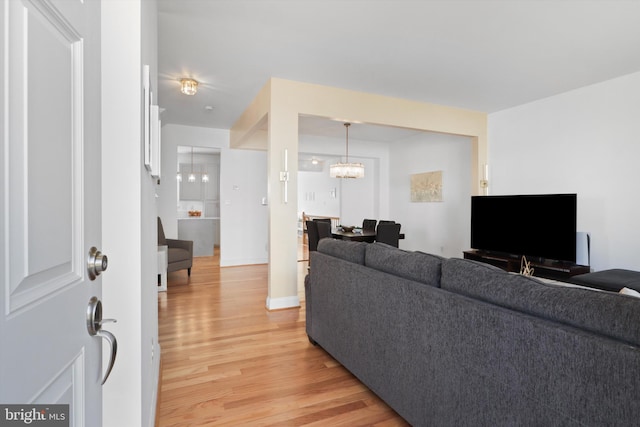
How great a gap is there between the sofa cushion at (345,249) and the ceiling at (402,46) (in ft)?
6.10

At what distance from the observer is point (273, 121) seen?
379cm

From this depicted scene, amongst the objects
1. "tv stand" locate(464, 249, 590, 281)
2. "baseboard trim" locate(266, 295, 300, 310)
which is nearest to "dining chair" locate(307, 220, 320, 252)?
"baseboard trim" locate(266, 295, 300, 310)

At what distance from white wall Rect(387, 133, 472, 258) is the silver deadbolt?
6.07 m

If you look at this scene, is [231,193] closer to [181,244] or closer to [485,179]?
[181,244]

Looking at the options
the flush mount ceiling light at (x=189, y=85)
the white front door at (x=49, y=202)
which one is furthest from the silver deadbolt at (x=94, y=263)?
the flush mount ceiling light at (x=189, y=85)

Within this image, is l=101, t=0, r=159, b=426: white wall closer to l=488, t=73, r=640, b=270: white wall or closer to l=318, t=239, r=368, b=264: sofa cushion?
l=318, t=239, r=368, b=264: sofa cushion

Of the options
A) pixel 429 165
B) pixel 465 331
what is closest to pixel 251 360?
pixel 465 331

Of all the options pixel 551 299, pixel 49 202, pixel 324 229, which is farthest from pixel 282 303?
pixel 49 202

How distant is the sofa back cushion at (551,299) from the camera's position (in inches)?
37.2

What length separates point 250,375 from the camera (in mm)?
2266

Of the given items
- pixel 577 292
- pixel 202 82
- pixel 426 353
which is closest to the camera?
pixel 577 292

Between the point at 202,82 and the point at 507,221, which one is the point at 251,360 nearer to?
the point at 202,82

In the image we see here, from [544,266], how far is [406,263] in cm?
318

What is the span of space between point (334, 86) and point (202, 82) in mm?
1682
